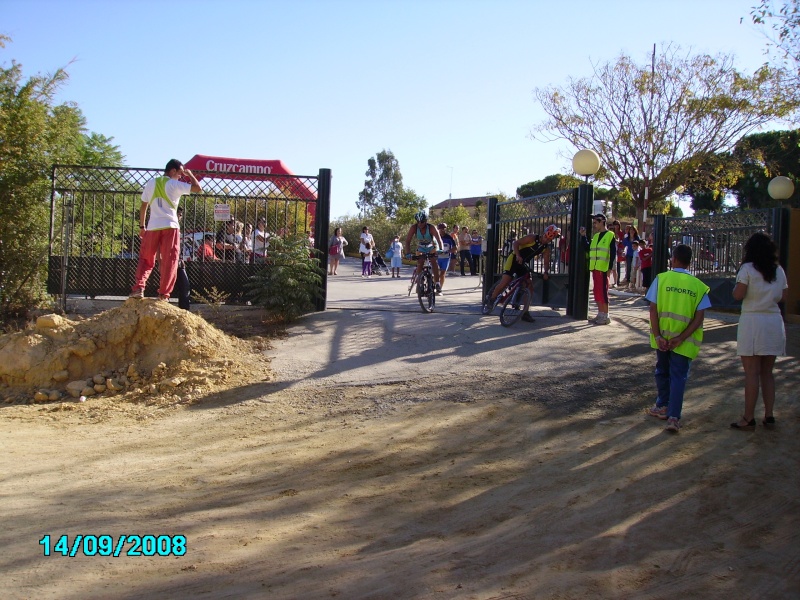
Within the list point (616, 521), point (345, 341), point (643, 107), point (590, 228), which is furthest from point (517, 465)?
point (643, 107)

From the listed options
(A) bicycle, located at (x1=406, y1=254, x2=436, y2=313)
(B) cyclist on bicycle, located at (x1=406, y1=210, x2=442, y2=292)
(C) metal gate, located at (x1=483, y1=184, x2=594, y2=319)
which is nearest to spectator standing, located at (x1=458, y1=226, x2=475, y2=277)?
(C) metal gate, located at (x1=483, y1=184, x2=594, y2=319)

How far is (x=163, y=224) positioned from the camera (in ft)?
30.0

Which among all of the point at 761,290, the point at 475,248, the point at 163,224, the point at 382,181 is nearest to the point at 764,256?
the point at 761,290

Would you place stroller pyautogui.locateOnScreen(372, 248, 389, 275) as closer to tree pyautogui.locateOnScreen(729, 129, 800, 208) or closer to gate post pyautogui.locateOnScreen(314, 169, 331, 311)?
gate post pyautogui.locateOnScreen(314, 169, 331, 311)

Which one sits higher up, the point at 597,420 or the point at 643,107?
the point at 643,107

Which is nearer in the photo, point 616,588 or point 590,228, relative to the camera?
point 616,588

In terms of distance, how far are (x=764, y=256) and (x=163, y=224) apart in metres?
7.00

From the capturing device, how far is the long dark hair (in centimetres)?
644

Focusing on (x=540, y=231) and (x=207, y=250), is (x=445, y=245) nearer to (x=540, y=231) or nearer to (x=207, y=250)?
(x=540, y=231)

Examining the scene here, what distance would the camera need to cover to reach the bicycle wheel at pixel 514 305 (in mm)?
10852

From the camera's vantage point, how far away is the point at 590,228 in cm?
1150

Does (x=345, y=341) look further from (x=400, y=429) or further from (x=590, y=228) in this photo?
(x=590, y=228)

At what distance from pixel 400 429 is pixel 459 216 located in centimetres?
3916
